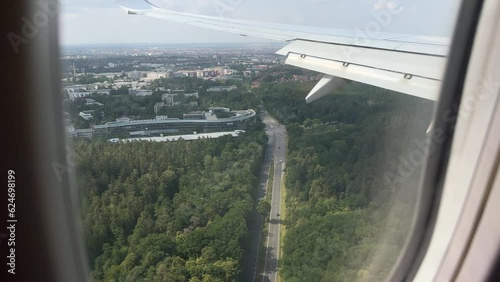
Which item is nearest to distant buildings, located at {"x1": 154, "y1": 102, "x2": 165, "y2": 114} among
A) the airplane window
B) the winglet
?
the airplane window

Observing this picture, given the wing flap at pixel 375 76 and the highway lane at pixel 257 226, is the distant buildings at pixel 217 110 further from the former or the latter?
the wing flap at pixel 375 76

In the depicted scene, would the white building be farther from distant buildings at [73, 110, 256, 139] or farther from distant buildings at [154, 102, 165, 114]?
distant buildings at [154, 102, 165, 114]

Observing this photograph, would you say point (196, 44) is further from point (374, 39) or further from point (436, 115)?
point (436, 115)

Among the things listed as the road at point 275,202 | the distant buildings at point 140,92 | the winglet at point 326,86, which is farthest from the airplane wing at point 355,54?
the distant buildings at point 140,92

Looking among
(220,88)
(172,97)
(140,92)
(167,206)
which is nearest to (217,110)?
(220,88)

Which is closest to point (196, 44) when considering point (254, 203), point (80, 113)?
point (80, 113)
